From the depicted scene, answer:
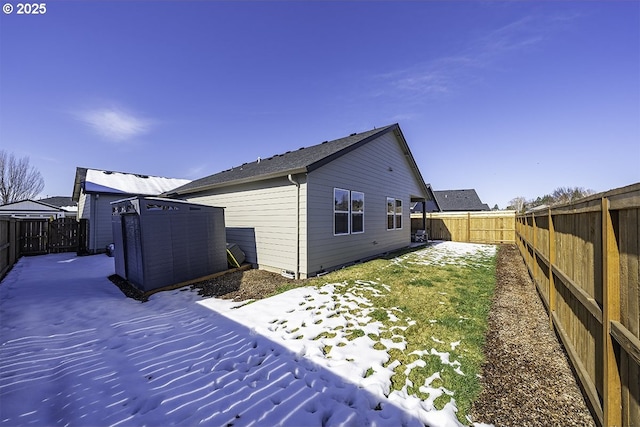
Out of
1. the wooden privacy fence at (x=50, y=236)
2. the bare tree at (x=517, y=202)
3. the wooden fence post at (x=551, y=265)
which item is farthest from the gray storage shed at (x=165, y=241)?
the bare tree at (x=517, y=202)

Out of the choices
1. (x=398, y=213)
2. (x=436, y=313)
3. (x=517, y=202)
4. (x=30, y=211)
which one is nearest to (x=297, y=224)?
(x=436, y=313)

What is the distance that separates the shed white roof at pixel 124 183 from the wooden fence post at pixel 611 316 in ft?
56.2

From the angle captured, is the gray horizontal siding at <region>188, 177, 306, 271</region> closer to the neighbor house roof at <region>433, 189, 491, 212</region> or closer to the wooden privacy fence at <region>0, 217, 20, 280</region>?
the wooden privacy fence at <region>0, 217, 20, 280</region>

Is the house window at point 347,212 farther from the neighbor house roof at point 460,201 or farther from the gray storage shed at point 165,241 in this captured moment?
the neighbor house roof at point 460,201

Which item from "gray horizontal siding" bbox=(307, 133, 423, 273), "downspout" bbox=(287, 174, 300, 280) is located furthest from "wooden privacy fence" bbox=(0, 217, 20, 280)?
"gray horizontal siding" bbox=(307, 133, 423, 273)

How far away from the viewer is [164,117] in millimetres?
11180

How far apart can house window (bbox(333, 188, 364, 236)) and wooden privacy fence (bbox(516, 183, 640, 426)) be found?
18.3 feet

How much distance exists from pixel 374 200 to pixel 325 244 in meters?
3.51

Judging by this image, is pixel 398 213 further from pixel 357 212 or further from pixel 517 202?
pixel 517 202

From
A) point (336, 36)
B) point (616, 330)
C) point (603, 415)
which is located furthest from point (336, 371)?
point (336, 36)

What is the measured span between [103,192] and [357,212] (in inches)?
525

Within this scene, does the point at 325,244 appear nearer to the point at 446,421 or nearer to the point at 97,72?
the point at 446,421

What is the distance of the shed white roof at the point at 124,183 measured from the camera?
13114mm

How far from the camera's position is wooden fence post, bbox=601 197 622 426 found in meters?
1.56
